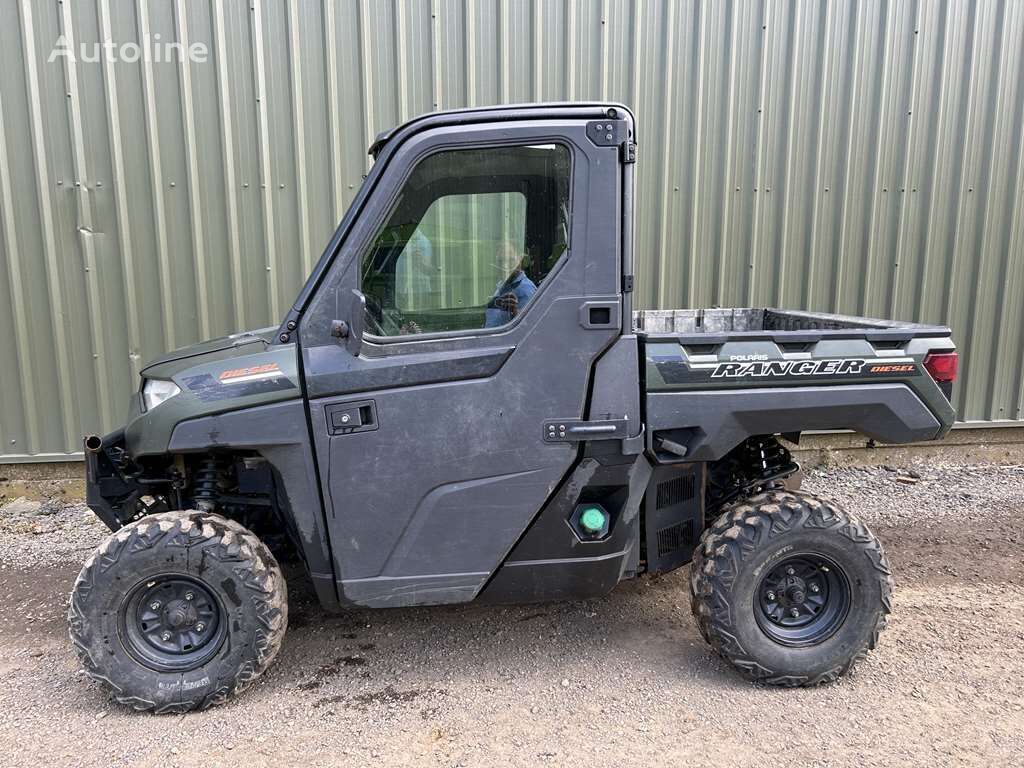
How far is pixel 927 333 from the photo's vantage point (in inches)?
123

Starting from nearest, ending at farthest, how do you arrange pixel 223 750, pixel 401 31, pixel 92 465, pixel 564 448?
pixel 223 750 → pixel 564 448 → pixel 92 465 → pixel 401 31

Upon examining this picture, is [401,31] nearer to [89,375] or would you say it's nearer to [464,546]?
[89,375]

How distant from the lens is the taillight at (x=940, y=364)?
3.10 metres

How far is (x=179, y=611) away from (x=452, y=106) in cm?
421

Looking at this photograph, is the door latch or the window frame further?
the door latch

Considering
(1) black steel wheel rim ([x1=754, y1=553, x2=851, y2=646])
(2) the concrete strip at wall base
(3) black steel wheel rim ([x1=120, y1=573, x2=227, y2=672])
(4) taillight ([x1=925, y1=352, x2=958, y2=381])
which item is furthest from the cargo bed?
(3) black steel wheel rim ([x1=120, y1=573, x2=227, y2=672])

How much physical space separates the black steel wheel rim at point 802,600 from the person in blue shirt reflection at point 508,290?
1.61 meters

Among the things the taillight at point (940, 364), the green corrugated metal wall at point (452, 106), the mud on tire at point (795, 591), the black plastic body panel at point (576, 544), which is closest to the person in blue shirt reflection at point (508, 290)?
the black plastic body panel at point (576, 544)

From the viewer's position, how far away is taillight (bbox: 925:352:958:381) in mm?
3104

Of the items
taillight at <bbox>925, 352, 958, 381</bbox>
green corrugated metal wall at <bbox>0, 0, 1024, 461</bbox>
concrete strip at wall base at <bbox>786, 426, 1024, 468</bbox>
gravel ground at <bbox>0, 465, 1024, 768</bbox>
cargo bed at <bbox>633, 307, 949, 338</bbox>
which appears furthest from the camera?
concrete strip at wall base at <bbox>786, 426, 1024, 468</bbox>

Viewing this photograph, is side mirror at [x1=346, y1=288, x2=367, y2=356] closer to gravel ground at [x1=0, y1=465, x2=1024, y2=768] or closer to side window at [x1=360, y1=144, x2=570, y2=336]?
side window at [x1=360, y1=144, x2=570, y2=336]

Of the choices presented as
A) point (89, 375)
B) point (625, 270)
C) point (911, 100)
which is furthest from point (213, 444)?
point (911, 100)

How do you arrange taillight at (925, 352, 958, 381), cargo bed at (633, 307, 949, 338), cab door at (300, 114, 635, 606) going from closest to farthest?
cab door at (300, 114, 635, 606) → taillight at (925, 352, 958, 381) → cargo bed at (633, 307, 949, 338)

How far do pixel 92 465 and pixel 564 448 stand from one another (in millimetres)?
2170
